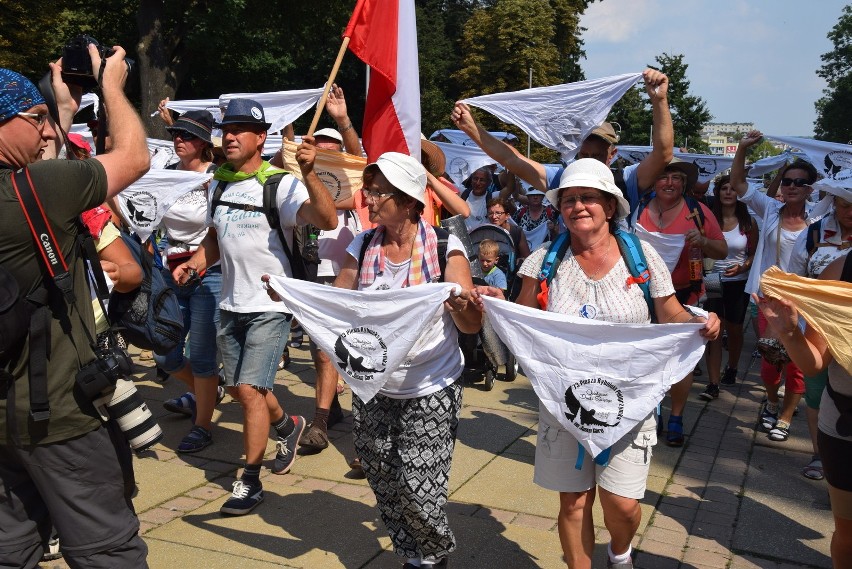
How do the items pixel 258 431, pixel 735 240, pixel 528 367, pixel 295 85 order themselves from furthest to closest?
pixel 295 85
pixel 735 240
pixel 258 431
pixel 528 367

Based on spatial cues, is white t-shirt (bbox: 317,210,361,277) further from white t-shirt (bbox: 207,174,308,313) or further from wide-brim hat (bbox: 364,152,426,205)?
wide-brim hat (bbox: 364,152,426,205)

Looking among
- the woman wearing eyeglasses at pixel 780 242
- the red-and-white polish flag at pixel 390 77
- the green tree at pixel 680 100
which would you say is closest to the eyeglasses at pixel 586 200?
the red-and-white polish flag at pixel 390 77

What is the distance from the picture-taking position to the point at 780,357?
5.30 metres

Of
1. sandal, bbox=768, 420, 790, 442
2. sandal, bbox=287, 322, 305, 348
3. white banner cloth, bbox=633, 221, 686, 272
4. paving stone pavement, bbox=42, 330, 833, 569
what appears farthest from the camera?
sandal, bbox=287, 322, 305, 348

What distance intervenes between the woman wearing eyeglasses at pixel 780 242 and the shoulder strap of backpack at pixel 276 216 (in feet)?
12.1

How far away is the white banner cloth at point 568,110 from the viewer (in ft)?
16.9

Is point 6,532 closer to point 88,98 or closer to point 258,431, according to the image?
point 258,431

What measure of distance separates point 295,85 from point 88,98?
1160 inches

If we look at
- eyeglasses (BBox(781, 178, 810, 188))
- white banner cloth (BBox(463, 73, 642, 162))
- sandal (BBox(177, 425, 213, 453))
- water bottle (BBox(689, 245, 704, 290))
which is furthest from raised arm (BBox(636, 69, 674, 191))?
sandal (BBox(177, 425, 213, 453))

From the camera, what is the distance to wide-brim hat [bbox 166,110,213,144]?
625cm

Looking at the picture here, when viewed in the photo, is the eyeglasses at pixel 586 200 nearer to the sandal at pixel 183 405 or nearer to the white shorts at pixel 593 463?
the white shorts at pixel 593 463

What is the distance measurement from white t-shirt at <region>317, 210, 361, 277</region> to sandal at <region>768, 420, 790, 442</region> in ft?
11.8

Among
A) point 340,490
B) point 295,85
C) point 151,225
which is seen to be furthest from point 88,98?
point 295,85

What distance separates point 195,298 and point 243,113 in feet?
5.20
